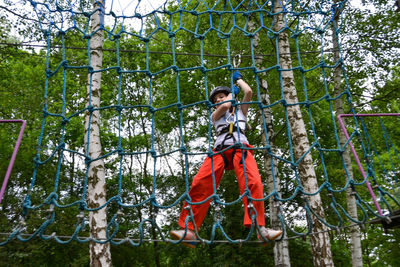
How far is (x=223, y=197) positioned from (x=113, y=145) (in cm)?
360

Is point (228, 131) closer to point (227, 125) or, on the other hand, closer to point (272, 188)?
point (227, 125)

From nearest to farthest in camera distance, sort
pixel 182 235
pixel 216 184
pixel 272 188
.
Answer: pixel 182 235 < pixel 216 184 < pixel 272 188

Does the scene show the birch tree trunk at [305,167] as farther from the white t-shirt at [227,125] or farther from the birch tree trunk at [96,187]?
the birch tree trunk at [96,187]

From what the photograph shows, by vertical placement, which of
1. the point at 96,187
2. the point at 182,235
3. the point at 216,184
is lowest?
the point at 182,235

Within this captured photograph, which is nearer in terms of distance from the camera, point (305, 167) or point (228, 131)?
point (228, 131)

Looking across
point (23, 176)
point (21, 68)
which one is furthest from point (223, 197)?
point (21, 68)

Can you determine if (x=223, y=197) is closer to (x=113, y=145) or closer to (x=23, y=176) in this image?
(x=113, y=145)

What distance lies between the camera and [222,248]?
7582mm

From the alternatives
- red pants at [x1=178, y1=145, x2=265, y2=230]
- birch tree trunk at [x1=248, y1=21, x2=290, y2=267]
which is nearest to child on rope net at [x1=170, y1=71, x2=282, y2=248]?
red pants at [x1=178, y1=145, x2=265, y2=230]

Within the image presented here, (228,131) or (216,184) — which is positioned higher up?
(228,131)

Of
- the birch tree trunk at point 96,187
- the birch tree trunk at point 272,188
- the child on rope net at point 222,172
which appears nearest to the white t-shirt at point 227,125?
the child on rope net at point 222,172

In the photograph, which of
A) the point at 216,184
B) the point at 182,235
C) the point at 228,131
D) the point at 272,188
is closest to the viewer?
the point at 182,235

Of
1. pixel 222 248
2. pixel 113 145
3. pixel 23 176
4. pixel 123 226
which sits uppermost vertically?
pixel 113 145

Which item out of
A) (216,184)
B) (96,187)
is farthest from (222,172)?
(96,187)
